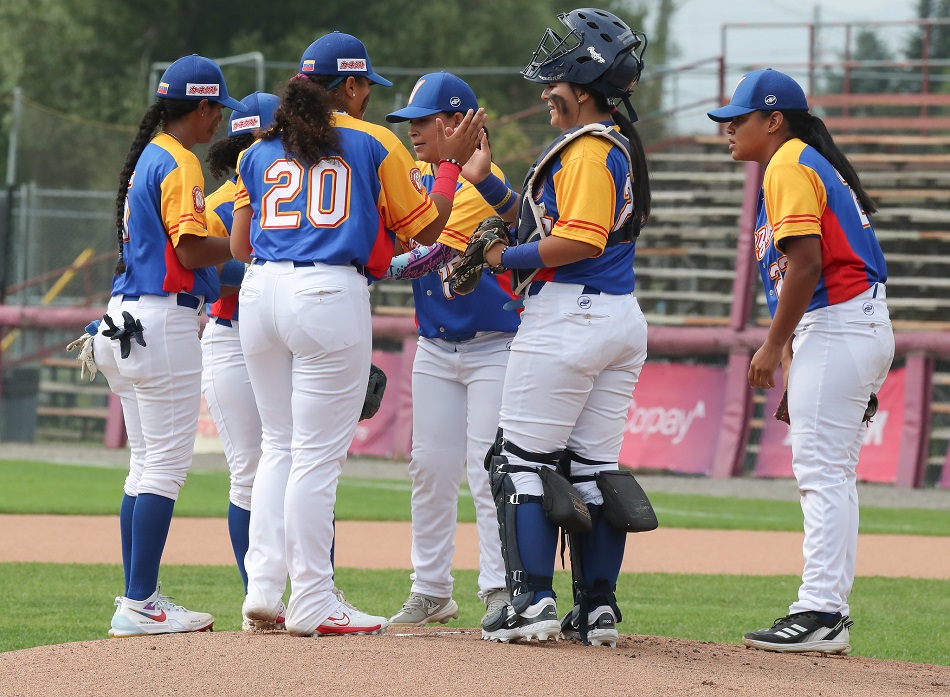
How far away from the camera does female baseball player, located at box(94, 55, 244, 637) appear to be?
5.06 m

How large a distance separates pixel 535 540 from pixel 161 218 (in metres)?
1.89

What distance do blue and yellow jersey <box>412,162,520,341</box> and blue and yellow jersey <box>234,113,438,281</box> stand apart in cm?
70

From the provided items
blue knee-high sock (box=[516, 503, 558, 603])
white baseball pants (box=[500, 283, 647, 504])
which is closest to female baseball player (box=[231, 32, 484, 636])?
white baseball pants (box=[500, 283, 647, 504])

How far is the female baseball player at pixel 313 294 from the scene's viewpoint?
4566 mm

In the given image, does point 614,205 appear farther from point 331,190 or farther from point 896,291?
point 896,291

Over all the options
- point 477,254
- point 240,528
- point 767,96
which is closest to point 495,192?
point 477,254

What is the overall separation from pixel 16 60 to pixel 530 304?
32652 millimetres

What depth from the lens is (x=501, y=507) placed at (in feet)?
15.2

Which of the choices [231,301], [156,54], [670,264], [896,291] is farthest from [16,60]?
[231,301]

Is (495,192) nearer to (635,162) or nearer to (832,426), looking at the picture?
(635,162)

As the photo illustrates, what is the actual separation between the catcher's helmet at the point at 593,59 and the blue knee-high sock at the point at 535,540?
4.89 ft

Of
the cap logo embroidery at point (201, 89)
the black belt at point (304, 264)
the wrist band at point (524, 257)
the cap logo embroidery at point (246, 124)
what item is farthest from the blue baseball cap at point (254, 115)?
the wrist band at point (524, 257)

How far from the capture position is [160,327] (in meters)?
5.08

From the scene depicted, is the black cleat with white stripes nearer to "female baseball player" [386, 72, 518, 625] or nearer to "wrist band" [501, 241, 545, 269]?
"female baseball player" [386, 72, 518, 625]
